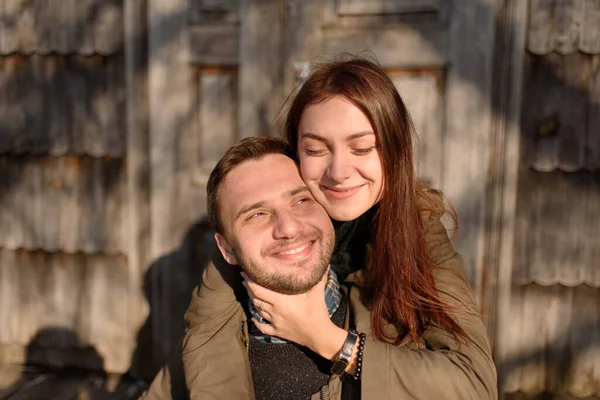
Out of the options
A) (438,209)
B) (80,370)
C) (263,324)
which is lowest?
Result: (80,370)

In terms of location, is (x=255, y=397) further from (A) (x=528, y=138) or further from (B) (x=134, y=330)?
(A) (x=528, y=138)

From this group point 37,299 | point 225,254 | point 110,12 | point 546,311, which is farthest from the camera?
point 37,299

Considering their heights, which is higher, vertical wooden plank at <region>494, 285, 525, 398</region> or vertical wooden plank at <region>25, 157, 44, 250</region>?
vertical wooden plank at <region>25, 157, 44, 250</region>

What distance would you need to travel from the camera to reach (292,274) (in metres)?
1.78

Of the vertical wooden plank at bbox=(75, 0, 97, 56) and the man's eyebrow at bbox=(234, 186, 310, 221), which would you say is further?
the vertical wooden plank at bbox=(75, 0, 97, 56)

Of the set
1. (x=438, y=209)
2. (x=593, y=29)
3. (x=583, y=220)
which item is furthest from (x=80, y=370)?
(x=593, y=29)

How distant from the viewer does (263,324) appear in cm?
189

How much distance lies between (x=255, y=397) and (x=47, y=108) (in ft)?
6.80

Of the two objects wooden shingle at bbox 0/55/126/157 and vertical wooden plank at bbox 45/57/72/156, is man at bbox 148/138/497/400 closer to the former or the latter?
wooden shingle at bbox 0/55/126/157

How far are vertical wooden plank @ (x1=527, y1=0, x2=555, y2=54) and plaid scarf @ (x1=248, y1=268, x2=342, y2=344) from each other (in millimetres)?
1481

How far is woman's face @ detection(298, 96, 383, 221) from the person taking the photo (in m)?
1.85

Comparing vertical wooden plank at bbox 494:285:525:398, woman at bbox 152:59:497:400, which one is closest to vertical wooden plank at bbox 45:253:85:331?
woman at bbox 152:59:497:400

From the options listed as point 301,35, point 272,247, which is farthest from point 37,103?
point 272,247

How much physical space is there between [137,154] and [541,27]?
2077 mm
